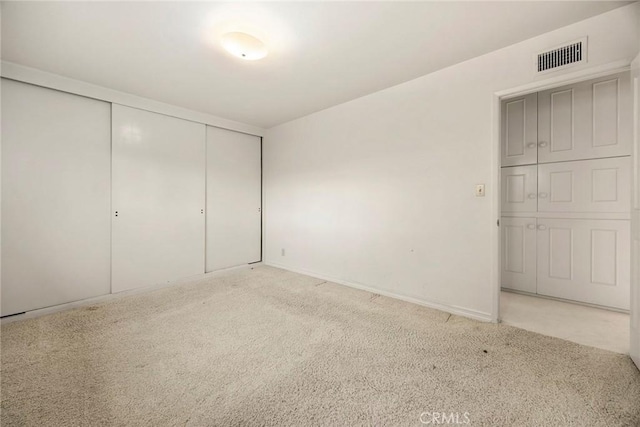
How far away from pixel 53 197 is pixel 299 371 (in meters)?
3.06

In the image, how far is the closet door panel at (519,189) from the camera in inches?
116

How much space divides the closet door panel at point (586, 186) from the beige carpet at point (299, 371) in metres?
1.57

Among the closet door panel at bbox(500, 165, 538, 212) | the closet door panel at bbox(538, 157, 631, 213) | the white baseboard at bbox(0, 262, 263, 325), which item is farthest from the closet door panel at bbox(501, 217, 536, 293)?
the white baseboard at bbox(0, 262, 263, 325)

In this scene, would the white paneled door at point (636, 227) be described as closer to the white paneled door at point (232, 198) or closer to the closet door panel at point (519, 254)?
the closet door panel at point (519, 254)

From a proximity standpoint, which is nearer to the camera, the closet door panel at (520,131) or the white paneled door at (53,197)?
the white paneled door at (53,197)

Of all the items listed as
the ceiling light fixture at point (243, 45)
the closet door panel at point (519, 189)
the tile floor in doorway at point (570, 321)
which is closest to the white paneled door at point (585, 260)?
the tile floor in doorway at point (570, 321)

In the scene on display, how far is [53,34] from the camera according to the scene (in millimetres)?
1951

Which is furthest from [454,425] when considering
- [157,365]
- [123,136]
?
[123,136]

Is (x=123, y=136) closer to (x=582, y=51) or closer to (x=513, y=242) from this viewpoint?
(x=582, y=51)

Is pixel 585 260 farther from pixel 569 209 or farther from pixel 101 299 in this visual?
pixel 101 299

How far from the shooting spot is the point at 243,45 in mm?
1916

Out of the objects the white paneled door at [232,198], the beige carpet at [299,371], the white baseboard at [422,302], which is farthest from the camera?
the white paneled door at [232,198]

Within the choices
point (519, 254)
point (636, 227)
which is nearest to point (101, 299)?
point (636, 227)

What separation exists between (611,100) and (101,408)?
4717 millimetres
